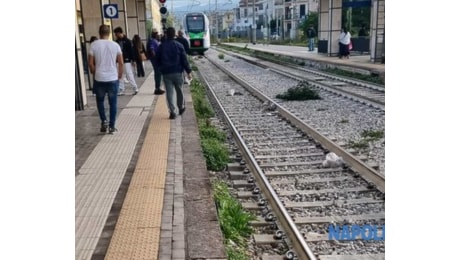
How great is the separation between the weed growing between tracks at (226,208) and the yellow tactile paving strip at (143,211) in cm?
68

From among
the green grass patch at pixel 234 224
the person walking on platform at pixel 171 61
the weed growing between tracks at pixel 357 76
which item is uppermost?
the person walking on platform at pixel 171 61

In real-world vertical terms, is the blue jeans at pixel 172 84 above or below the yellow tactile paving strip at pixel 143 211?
above

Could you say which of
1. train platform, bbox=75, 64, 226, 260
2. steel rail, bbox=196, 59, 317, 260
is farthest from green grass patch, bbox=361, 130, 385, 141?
train platform, bbox=75, 64, 226, 260

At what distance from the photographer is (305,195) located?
575 centimetres

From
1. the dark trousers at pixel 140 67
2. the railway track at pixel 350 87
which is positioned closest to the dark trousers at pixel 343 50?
the railway track at pixel 350 87

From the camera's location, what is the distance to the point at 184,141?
7.90 metres

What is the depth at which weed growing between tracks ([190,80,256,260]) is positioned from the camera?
4637 mm

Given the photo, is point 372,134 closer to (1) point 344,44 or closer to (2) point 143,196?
(2) point 143,196

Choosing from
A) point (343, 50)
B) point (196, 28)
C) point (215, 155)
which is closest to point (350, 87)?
point (215, 155)

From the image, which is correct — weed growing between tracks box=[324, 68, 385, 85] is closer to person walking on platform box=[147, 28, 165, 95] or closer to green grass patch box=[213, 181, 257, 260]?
person walking on platform box=[147, 28, 165, 95]

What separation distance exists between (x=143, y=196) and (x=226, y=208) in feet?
3.02

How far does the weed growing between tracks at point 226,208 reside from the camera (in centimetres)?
464

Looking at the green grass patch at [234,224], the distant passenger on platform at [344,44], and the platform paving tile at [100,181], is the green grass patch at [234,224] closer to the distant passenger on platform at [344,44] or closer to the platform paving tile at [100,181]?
the platform paving tile at [100,181]

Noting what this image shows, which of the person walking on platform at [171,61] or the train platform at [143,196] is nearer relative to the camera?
the train platform at [143,196]
